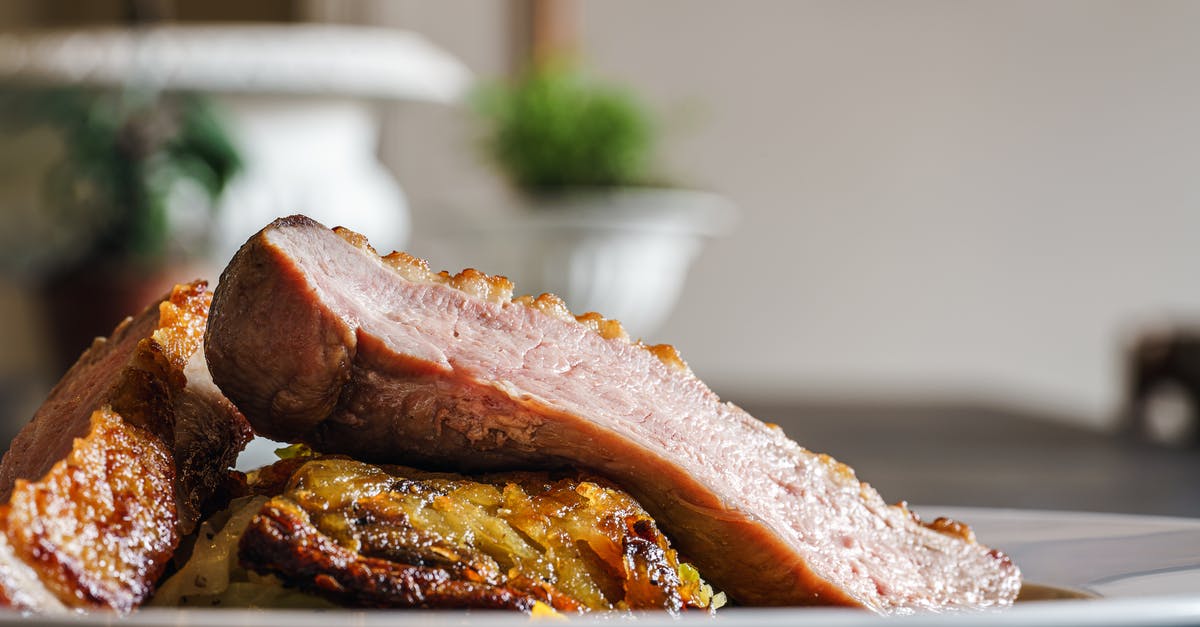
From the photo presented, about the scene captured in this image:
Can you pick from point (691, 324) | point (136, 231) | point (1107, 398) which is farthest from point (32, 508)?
point (1107, 398)

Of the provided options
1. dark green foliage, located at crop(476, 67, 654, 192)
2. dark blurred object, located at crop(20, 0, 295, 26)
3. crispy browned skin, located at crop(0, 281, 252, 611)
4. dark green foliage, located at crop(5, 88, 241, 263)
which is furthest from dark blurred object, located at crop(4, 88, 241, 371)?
dark blurred object, located at crop(20, 0, 295, 26)

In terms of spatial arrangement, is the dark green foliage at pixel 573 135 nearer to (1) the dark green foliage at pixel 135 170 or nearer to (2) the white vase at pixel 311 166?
(2) the white vase at pixel 311 166

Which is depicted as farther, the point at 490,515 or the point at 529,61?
the point at 529,61

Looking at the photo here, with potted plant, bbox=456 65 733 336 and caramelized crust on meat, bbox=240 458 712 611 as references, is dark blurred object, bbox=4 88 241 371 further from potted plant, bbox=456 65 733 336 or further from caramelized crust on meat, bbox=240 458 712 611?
caramelized crust on meat, bbox=240 458 712 611

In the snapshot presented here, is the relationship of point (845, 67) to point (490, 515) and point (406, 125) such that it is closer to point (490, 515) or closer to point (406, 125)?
point (406, 125)

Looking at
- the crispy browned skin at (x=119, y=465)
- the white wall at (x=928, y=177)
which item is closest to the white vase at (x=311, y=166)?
the white wall at (x=928, y=177)

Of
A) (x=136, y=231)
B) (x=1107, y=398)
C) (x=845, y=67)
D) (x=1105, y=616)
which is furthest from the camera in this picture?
(x=1107, y=398)

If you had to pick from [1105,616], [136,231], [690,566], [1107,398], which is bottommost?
[1107,398]
